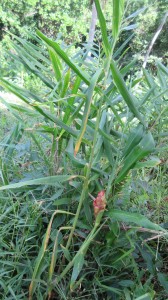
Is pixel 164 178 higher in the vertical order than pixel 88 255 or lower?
higher

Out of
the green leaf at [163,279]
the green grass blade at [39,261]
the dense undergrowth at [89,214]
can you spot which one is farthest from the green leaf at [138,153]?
the green leaf at [163,279]

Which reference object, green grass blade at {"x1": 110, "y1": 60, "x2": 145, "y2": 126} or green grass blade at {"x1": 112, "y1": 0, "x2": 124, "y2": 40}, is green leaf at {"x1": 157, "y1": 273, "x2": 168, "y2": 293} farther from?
green grass blade at {"x1": 112, "y1": 0, "x2": 124, "y2": 40}

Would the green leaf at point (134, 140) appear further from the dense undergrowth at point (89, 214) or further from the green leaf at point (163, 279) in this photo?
the green leaf at point (163, 279)

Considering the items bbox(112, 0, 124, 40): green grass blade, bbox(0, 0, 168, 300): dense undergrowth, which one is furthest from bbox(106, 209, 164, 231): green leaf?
bbox(112, 0, 124, 40): green grass blade

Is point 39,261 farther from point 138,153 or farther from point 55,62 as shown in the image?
point 55,62

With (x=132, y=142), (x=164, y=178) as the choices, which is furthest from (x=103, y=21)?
(x=164, y=178)

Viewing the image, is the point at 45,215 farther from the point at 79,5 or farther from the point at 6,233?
the point at 79,5

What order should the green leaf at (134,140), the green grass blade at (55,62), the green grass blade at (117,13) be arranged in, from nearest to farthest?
the green grass blade at (117,13) < the green leaf at (134,140) < the green grass blade at (55,62)

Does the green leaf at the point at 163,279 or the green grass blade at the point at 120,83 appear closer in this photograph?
the green grass blade at the point at 120,83

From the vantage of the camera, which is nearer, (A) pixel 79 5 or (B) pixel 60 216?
(B) pixel 60 216
